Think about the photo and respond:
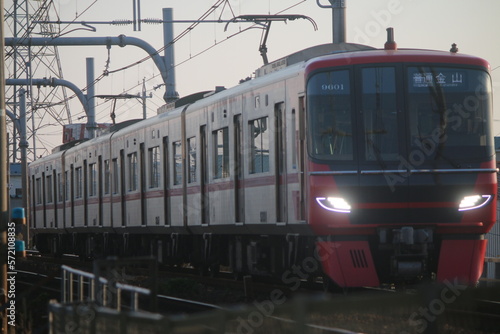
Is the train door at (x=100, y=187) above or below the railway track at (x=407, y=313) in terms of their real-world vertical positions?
above

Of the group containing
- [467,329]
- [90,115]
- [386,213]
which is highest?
[90,115]

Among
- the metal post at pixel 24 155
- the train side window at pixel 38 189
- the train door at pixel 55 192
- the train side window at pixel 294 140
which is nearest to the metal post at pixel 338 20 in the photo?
the train side window at pixel 294 140

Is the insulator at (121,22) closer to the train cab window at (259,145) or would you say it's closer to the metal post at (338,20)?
the metal post at (338,20)

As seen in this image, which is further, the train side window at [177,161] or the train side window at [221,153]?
the train side window at [177,161]

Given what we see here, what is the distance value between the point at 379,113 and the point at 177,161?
7426 mm

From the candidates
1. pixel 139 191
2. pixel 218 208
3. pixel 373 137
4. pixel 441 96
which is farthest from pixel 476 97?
pixel 139 191

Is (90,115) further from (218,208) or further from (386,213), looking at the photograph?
(386,213)

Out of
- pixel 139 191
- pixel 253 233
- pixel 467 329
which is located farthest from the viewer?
pixel 139 191

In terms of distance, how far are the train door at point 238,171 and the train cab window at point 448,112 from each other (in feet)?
11.6

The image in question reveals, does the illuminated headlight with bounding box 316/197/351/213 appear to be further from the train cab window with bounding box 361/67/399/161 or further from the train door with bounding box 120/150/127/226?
the train door with bounding box 120/150/127/226

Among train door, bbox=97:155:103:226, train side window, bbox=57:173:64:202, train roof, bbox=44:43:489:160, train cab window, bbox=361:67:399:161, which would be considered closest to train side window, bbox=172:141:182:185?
train roof, bbox=44:43:489:160

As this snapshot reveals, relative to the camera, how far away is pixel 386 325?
6.55 m

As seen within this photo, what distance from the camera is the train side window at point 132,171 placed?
2309 centimetres

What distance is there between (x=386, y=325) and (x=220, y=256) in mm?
11799
